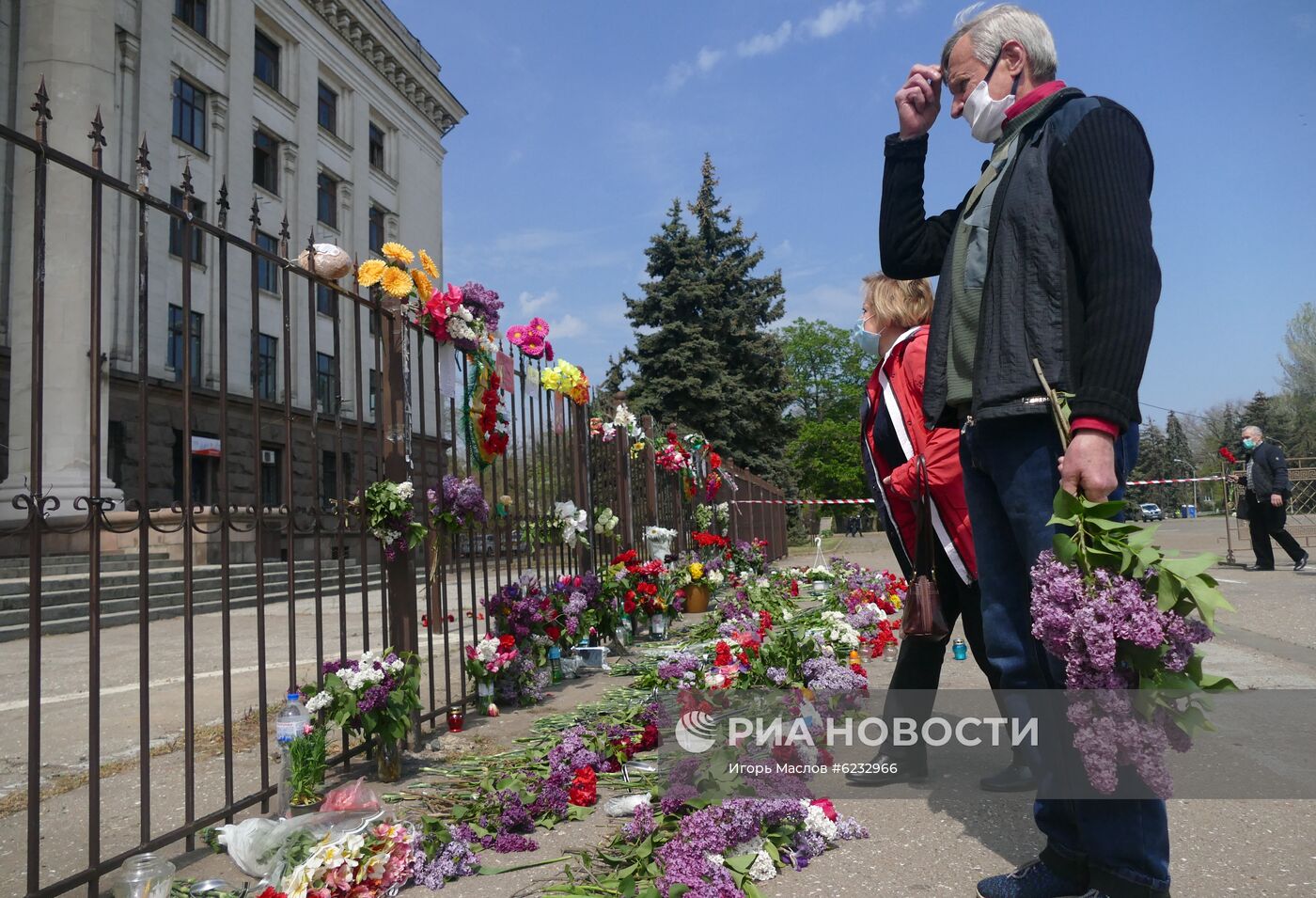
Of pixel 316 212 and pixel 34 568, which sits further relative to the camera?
pixel 316 212

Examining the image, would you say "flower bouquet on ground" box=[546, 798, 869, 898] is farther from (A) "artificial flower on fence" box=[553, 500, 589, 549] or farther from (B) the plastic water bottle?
(A) "artificial flower on fence" box=[553, 500, 589, 549]

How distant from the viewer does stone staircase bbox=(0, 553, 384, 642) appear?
1184 cm

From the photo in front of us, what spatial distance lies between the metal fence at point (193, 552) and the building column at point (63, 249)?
0.10 m

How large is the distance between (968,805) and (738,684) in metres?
1.12

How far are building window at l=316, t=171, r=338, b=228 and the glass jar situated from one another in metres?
28.6

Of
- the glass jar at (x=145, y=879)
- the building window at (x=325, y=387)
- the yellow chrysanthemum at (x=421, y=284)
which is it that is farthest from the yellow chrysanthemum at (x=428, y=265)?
the building window at (x=325, y=387)

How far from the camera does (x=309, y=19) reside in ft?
92.2

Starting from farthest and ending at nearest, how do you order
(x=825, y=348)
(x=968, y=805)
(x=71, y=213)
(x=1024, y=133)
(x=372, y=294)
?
(x=825, y=348)
(x=71, y=213)
(x=372, y=294)
(x=968, y=805)
(x=1024, y=133)

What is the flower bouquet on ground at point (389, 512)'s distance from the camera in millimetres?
4230

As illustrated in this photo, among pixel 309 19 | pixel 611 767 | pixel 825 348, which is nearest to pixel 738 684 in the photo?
pixel 611 767

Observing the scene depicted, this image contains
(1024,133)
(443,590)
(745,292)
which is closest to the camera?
(1024,133)

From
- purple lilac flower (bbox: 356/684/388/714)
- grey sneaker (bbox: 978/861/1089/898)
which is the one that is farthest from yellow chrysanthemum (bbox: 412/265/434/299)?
grey sneaker (bbox: 978/861/1089/898)

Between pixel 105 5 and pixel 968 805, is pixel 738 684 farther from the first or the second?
pixel 105 5

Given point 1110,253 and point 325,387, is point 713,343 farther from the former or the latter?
point 1110,253
